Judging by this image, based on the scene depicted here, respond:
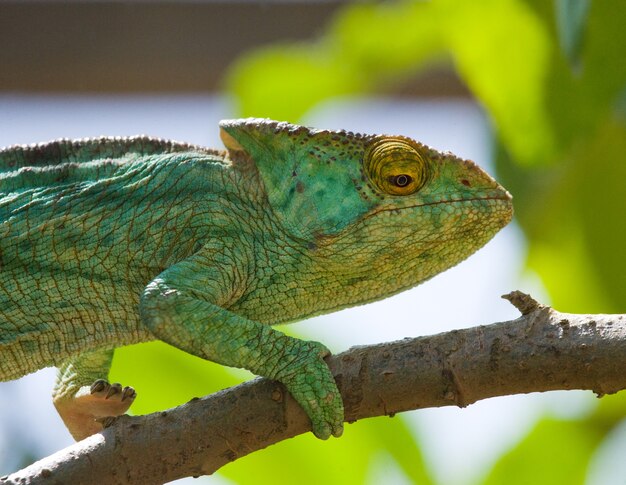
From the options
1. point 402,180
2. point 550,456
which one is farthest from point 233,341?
point 550,456

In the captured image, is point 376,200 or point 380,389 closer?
point 380,389

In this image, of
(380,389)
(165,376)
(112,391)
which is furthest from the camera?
(165,376)

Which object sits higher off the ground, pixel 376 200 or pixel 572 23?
pixel 572 23

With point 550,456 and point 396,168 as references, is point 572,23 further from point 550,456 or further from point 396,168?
point 550,456

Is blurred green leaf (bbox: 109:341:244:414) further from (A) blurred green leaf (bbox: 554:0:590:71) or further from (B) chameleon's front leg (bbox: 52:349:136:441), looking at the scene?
(A) blurred green leaf (bbox: 554:0:590:71)

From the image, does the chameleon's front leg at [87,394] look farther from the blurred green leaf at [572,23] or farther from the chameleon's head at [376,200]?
the blurred green leaf at [572,23]

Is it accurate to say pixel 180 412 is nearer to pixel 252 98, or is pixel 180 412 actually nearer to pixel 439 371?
pixel 439 371

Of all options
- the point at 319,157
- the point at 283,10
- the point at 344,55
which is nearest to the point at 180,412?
the point at 319,157
